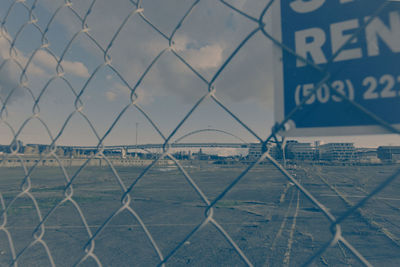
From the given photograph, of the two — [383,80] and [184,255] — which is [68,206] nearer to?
[184,255]

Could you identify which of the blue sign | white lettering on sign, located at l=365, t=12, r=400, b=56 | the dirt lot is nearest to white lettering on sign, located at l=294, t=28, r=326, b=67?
the blue sign

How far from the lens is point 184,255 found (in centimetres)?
425

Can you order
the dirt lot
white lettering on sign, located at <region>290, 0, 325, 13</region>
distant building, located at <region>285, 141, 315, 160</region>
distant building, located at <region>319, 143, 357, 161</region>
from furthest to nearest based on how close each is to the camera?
the dirt lot → distant building, located at <region>319, 143, 357, 161</region> → distant building, located at <region>285, 141, 315, 160</region> → white lettering on sign, located at <region>290, 0, 325, 13</region>

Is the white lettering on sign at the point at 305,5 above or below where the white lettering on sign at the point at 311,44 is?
above

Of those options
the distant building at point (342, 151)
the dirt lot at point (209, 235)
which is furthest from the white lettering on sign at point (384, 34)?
the dirt lot at point (209, 235)

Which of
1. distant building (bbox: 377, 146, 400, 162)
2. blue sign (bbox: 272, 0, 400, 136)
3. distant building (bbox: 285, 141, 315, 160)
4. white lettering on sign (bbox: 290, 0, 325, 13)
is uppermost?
white lettering on sign (bbox: 290, 0, 325, 13)

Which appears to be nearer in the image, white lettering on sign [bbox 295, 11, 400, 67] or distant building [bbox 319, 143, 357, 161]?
white lettering on sign [bbox 295, 11, 400, 67]

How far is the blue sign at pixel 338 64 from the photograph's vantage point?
27.4 inches

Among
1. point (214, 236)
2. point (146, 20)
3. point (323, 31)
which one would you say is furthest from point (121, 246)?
point (323, 31)

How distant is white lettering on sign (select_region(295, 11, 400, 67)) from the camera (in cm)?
70

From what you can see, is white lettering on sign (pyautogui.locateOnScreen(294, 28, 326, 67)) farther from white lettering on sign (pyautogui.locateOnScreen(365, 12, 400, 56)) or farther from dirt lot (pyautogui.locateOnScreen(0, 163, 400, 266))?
dirt lot (pyautogui.locateOnScreen(0, 163, 400, 266))

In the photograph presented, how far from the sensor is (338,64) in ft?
2.44

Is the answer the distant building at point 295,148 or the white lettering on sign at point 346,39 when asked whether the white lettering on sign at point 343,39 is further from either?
the distant building at point 295,148

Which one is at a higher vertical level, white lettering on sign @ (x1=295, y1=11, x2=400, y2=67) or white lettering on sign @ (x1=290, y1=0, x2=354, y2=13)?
white lettering on sign @ (x1=290, y1=0, x2=354, y2=13)
